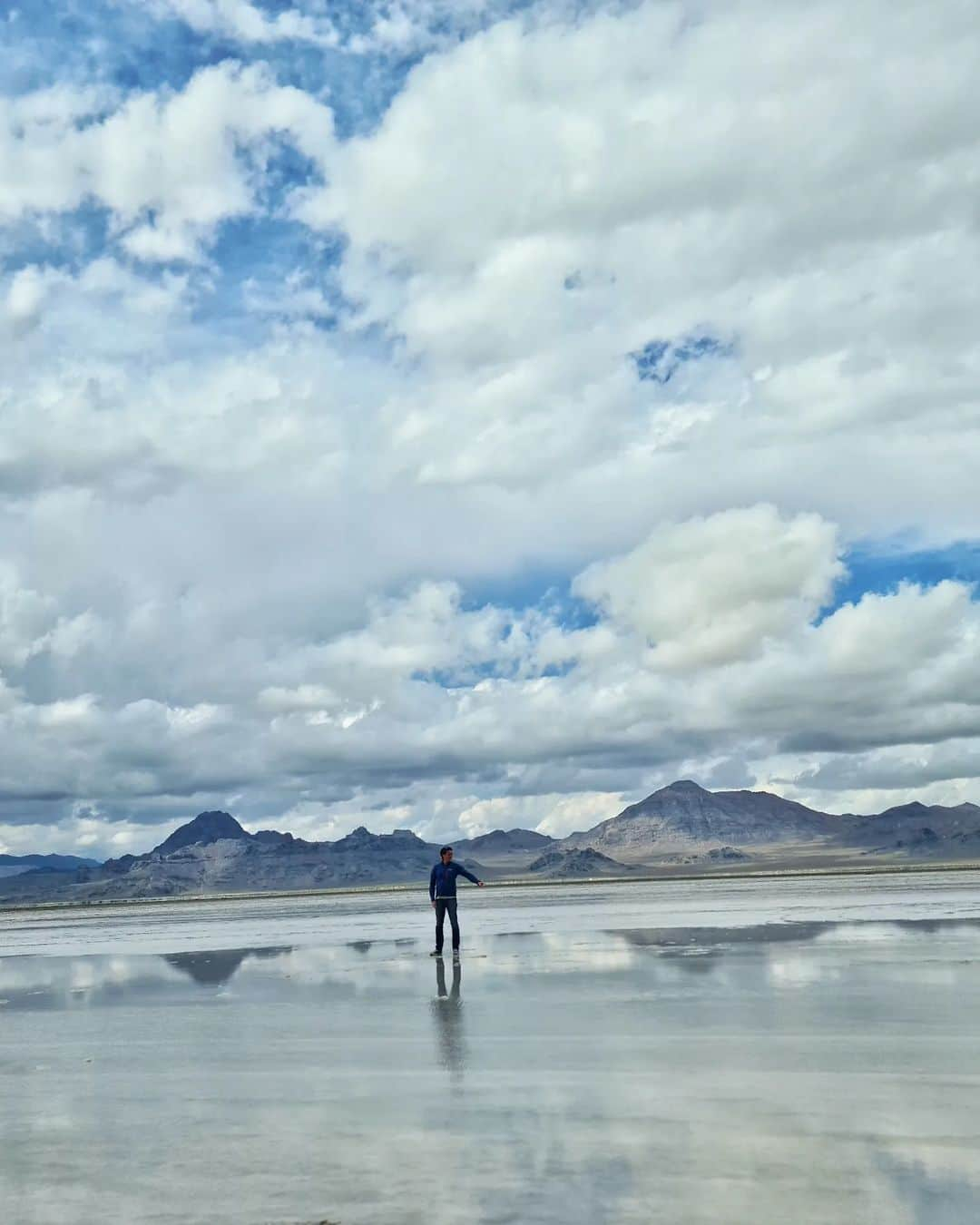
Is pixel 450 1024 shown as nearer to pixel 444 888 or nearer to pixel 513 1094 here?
pixel 513 1094

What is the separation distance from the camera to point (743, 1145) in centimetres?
895

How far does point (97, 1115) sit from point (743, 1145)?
6.16 metres

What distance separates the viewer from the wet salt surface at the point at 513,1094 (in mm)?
8000

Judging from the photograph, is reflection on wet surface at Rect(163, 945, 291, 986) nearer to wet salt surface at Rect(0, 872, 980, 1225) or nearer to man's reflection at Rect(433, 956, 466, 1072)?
wet salt surface at Rect(0, 872, 980, 1225)

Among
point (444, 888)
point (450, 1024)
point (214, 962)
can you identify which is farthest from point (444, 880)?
point (450, 1024)

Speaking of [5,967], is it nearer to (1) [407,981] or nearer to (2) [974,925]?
(1) [407,981]

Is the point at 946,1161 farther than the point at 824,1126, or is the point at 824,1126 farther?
the point at 824,1126

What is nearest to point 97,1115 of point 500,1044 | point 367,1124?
point 367,1124

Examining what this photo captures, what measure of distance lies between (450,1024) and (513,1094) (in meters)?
4.76

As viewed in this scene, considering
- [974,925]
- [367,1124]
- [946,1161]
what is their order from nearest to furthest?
Result: [946,1161] → [367,1124] → [974,925]

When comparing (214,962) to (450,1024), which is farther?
(214,962)

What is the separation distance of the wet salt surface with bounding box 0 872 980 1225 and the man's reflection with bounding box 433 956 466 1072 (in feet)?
0.20

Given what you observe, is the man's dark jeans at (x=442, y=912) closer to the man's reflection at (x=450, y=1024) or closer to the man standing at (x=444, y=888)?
the man standing at (x=444, y=888)

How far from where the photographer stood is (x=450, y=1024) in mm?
15727
